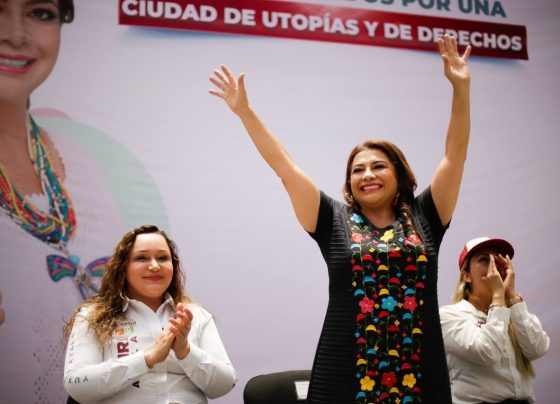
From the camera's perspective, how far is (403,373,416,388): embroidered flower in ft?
5.41

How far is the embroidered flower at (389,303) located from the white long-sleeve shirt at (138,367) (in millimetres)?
689

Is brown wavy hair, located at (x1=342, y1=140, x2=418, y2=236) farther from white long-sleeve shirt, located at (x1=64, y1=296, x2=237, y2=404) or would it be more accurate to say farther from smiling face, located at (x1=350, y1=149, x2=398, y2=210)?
white long-sleeve shirt, located at (x1=64, y1=296, x2=237, y2=404)

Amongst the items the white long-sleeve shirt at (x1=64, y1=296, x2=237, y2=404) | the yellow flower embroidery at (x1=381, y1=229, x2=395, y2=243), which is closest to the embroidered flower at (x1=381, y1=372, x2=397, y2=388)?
the yellow flower embroidery at (x1=381, y1=229, x2=395, y2=243)

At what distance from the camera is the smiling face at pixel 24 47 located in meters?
3.13

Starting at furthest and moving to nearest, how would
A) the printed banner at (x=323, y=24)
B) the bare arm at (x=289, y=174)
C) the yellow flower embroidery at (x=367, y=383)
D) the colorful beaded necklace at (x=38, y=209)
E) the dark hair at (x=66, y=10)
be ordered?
1. the printed banner at (x=323, y=24)
2. the dark hair at (x=66, y=10)
3. the colorful beaded necklace at (x=38, y=209)
4. the bare arm at (x=289, y=174)
5. the yellow flower embroidery at (x=367, y=383)

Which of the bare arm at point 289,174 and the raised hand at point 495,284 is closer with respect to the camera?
the bare arm at point 289,174

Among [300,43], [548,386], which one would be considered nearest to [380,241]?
[300,43]

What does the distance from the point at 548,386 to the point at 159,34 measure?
2.97 m

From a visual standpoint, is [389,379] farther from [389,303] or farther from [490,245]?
[490,245]

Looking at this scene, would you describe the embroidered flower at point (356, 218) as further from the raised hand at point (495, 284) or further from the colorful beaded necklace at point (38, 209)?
the colorful beaded necklace at point (38, 209)

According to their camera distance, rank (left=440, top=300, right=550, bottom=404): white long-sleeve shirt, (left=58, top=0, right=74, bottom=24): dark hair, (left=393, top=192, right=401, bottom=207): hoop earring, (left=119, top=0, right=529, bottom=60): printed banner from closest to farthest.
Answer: (left=393, top=192, right=401, bottom=207): hoop earring, (left=440, top=300, right=550, bottom=404): white long-sleeve shirt, (left=58, top=0, right=74, bottom=24): dark hair, (left=119, top=0, right=529, bottom=60): printed banner

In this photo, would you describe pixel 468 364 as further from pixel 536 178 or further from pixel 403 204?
pixel 536 178

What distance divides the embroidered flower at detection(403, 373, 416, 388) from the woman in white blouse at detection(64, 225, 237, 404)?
0.68 metres

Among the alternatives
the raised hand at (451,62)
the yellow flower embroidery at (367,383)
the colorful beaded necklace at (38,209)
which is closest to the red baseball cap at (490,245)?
the raised hand at (451,62)
